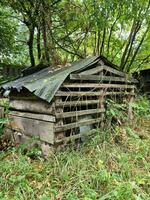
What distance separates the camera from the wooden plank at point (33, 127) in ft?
13.4

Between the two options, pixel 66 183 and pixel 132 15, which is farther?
pixel 132 15

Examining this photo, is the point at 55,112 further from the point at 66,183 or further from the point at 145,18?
the point at 145,18

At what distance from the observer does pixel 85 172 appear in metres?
3.47

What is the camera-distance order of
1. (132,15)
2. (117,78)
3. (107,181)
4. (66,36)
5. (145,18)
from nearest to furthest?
(107,181)
(117,78)
(132,15)
(145,18)
(66,36)

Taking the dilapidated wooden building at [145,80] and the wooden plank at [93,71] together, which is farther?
the dilapidated wooden building at [145,80]

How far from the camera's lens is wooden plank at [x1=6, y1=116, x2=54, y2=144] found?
13.4 ft

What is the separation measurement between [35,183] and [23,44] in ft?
23.7

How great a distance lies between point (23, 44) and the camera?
9.51m

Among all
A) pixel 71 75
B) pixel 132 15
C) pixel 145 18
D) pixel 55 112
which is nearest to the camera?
pixel 55 112

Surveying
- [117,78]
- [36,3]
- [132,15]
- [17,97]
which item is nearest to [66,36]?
[36,3]

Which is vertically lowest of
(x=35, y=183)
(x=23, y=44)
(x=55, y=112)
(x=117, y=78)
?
(x=35, y=183)

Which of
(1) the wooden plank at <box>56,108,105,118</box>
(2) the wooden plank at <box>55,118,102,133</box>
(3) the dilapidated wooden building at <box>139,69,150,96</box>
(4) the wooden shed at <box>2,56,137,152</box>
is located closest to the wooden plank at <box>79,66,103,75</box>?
(4) the wooden shed at <box>2,56,137,152</box>

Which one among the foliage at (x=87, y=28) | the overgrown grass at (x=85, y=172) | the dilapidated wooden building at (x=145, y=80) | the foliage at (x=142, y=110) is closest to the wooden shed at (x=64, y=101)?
the overgrown grass at (x=85, y=172)

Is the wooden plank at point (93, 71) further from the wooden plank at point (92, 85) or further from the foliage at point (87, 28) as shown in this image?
the foliage at point (87, 28)
